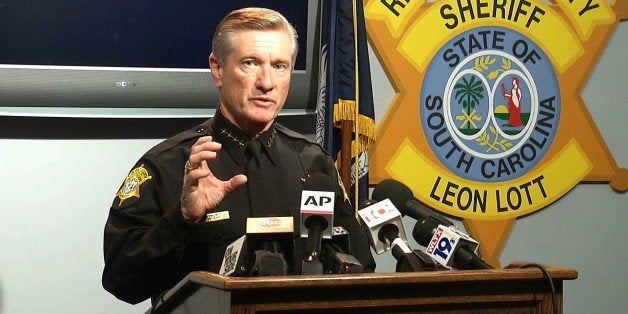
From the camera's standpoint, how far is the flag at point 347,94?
12.4ft

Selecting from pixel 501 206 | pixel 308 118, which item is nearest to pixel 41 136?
pixel 308 118

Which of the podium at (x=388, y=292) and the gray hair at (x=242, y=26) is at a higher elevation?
the gray hair at (x=242, y=26)

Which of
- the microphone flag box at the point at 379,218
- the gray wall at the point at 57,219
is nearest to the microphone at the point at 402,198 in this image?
the microphone flag box at the point at 379,218

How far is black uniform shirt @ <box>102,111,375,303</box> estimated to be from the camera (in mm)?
2311

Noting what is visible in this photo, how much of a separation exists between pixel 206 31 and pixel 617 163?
80.1 inches

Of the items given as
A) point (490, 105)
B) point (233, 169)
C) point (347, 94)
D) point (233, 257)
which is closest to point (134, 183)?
point (233, 169)

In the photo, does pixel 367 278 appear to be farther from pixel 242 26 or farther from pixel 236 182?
pixel 242 26

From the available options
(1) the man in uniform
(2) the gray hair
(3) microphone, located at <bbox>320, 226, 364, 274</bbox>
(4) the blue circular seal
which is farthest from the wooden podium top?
(4) the blue circular seal

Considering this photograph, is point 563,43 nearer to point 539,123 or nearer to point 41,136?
point 539,123

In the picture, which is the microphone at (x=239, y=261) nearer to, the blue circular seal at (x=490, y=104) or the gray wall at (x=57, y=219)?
the gray wall at (x=57, y=219)

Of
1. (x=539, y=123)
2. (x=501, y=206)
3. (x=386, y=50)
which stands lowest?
(x=501, y=206)

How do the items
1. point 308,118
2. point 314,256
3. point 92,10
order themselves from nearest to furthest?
1. point 314,256
2. point 92,10
3. point 308,118

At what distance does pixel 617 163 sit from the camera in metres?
4.40

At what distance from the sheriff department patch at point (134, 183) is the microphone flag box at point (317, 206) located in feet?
2.56
